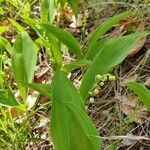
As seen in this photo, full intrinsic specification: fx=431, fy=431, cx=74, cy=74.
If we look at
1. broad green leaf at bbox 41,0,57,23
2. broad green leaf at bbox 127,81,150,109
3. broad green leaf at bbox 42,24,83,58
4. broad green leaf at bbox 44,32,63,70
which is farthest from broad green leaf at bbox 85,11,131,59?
broad green leaf at bbox 127,81,150,109

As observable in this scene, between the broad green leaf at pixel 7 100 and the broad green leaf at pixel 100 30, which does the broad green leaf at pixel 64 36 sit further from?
the broad green leaf at pixel 7 100

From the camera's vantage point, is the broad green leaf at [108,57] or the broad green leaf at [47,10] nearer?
the broad green leaf at [108,57]

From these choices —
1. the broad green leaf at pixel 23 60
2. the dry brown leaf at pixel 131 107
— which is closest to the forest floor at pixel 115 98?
the dry brown leaf at pixel 131 107

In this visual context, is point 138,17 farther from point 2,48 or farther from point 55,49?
point 2,48

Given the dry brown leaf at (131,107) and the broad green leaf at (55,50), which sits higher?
the broad green leaf at (55,50)

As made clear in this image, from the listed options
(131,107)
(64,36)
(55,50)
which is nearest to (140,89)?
(131,107)

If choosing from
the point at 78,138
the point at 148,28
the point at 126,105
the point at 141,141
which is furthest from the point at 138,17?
the point at 78,138
